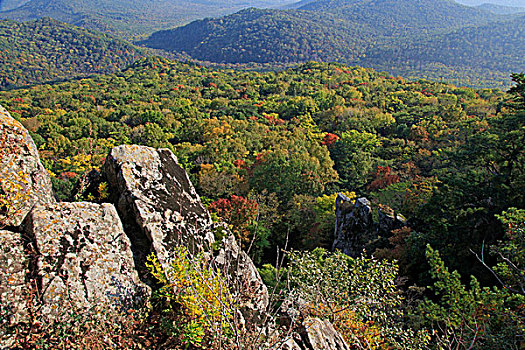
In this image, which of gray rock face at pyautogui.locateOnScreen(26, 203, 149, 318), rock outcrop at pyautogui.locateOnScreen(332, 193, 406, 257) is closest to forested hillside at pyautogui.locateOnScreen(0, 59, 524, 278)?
rock outcrop at pyautogui.locateOnScreen(332, 193, 406, 257)

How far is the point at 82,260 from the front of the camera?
5.33 m

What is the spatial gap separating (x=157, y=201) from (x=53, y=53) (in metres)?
202

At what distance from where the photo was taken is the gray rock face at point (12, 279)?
4422mm

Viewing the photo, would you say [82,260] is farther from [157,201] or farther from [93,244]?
[157,201]

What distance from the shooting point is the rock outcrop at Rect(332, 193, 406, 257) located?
1769 cm

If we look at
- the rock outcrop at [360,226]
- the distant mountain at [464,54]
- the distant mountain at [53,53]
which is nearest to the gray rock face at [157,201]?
the rock outcrop at [360,226]

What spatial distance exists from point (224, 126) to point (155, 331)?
3795 cm

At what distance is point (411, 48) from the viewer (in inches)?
6619

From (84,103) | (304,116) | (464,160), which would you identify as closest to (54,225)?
(464,160)

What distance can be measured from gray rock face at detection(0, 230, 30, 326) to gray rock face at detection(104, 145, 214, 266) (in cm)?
212

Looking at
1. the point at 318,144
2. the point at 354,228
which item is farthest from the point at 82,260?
the point at 318,144

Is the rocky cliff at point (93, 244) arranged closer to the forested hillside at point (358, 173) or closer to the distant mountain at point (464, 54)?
the forested hillside at point (358, 173)

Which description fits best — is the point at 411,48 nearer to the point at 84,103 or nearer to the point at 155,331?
the point at 84,103

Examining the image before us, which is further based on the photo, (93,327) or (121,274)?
(121,274)
